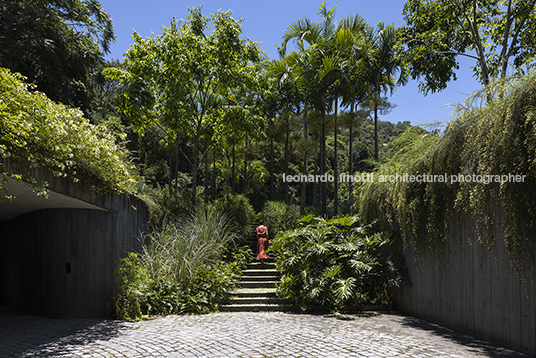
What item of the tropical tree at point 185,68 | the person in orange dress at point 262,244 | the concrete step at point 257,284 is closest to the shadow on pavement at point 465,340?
the concrete step at point 257,284

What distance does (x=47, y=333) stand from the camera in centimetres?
564

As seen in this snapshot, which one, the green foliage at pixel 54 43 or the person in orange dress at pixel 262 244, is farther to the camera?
the person in orange dress at pixel 262 244

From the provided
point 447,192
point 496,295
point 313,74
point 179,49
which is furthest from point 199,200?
point 496,295

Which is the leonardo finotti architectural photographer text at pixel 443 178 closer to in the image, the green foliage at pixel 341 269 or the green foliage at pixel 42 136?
the green foliage at pixel 341 269

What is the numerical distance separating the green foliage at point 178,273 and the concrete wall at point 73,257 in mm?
407

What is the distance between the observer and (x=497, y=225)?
502 cm

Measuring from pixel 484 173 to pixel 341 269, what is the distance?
3.97m

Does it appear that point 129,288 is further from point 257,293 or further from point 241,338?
point 241,338

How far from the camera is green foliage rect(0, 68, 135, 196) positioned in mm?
4410

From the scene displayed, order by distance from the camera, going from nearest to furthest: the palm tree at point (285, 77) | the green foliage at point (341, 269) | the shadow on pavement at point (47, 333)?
the shadow on pavement at point (47, 333) < the green foliage at point (341, 269) < the palm tree at point (285, 77)

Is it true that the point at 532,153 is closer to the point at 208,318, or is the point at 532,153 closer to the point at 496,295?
the point at 496,295

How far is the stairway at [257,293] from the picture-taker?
311 inches

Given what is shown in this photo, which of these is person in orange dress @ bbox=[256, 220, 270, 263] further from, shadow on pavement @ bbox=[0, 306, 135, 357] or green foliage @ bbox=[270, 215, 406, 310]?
shadow on pavement @ bbox=[0, 306, 135, 357]

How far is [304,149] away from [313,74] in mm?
3833
